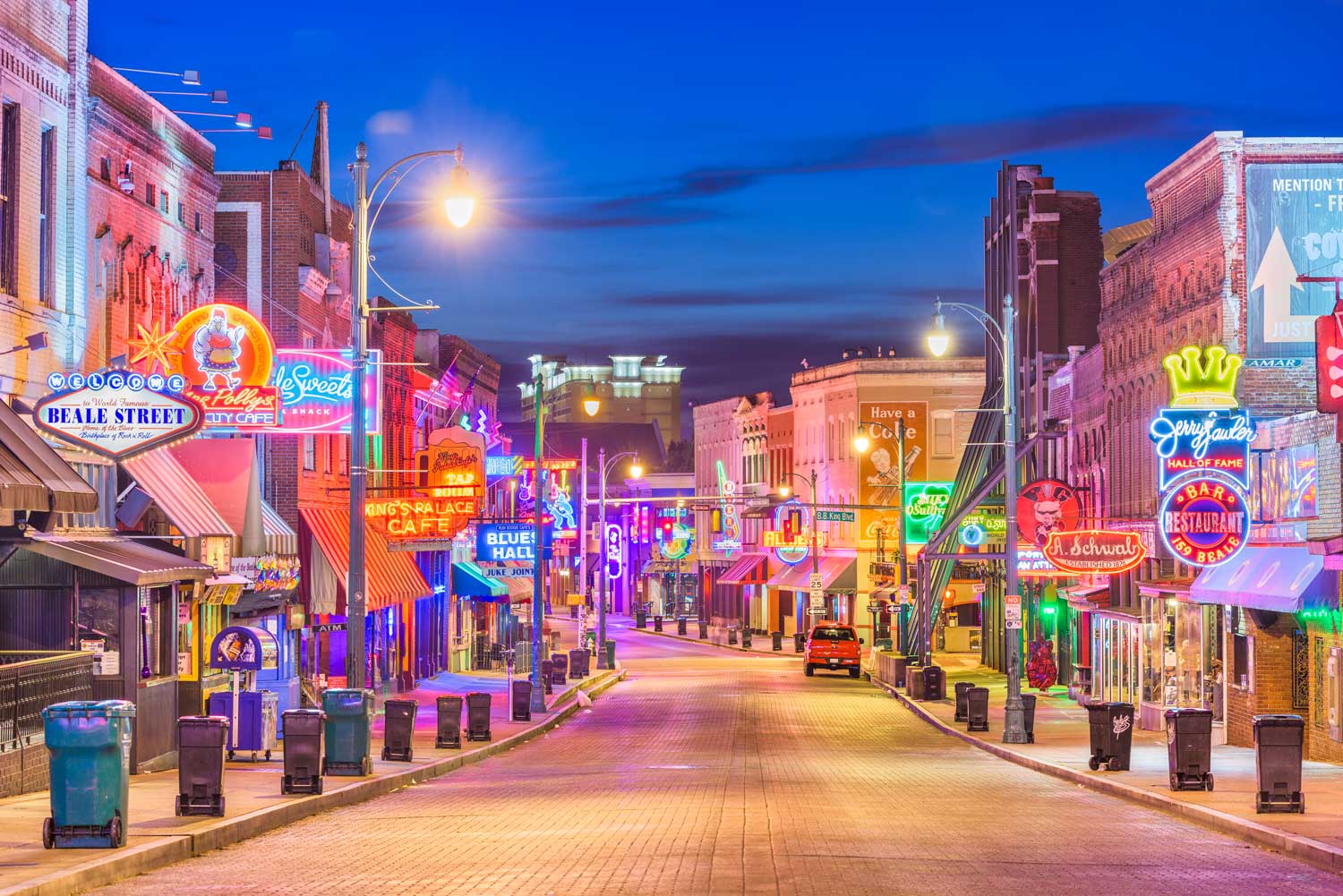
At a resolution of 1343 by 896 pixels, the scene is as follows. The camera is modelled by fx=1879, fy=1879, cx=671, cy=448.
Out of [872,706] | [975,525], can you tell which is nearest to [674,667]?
[975,525]

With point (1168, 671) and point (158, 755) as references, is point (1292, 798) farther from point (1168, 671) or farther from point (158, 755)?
point (1168, 671)

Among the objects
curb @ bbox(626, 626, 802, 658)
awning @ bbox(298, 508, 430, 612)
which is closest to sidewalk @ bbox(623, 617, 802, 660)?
curb @ bbox(626, 626, 802, 658)

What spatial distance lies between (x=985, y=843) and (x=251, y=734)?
12.0 meters

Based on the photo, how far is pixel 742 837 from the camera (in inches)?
703

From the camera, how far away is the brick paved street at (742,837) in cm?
1466

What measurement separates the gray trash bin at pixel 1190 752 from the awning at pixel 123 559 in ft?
42.1

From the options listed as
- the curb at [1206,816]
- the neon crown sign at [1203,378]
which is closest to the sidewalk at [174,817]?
the curb at [1206,816]

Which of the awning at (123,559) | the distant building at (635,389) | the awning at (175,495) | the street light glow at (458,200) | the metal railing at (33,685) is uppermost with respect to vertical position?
the distant building at (635,389)

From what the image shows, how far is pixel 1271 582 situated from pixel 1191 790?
708 centimetres

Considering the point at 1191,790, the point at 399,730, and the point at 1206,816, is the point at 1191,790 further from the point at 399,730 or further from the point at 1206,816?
the point at 399,730

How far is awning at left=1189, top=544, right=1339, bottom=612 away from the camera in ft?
89.9

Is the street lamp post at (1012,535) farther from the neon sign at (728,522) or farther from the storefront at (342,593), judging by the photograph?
the neon sign at (728,522)

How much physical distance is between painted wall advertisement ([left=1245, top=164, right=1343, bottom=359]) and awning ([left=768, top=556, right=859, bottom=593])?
179 ft

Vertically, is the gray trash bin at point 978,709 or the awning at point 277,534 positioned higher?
the awning at point 277,534
